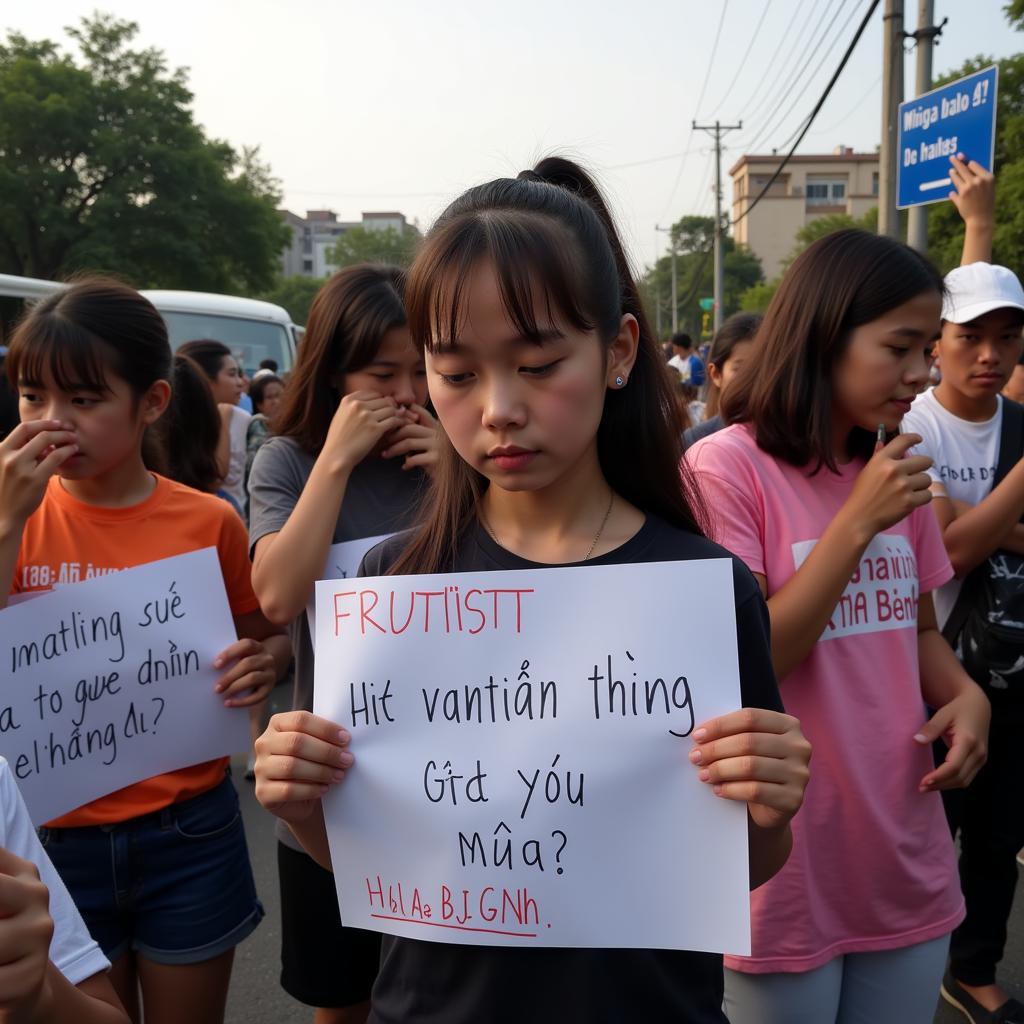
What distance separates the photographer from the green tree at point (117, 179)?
97.7 feet

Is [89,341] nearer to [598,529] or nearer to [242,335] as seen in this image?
[598,529]

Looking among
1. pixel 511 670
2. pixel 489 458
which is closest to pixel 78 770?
pixel 511 670

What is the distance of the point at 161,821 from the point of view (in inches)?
72.1

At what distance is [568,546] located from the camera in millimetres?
1333

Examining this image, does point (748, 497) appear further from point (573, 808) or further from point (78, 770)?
point (78, 770)

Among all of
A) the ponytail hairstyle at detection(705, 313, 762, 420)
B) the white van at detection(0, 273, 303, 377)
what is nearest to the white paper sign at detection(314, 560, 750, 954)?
the ponytail hairstyle at detection(705, 313, 762, 420)

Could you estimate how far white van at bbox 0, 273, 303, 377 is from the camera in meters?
10.4

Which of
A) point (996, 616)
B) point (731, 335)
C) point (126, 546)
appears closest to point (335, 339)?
point (126, 546)

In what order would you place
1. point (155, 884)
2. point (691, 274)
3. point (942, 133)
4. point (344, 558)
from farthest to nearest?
point (691, 274) < point (942, 133) < point (344, 558) < point (155, 884)

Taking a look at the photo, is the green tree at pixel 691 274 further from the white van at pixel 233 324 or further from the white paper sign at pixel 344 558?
the white paper sign at pixel 344 558

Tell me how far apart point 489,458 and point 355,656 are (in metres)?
0.33

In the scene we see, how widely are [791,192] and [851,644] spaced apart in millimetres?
94241

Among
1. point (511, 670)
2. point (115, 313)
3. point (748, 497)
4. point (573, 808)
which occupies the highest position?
point (115, 313)

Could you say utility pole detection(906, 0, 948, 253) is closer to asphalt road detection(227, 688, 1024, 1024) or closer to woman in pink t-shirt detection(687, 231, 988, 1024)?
asphalt road detection(227, 688, 1024, 1024)
